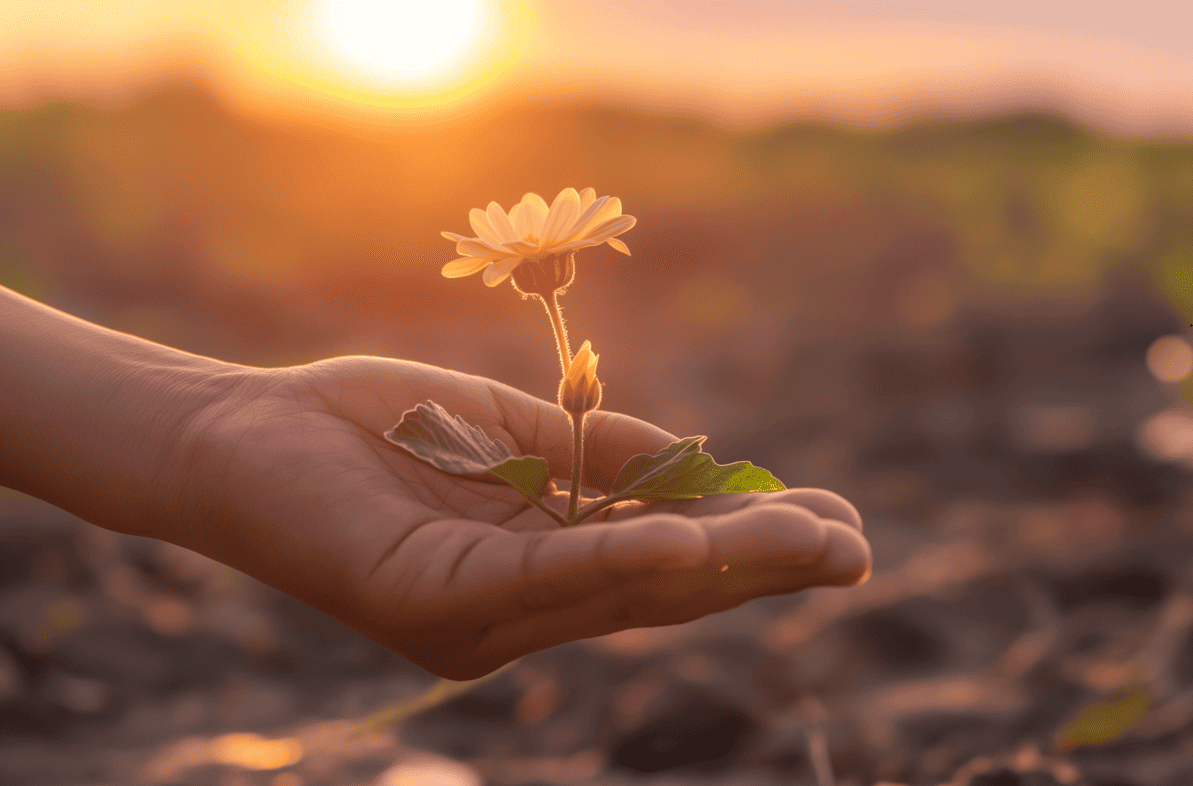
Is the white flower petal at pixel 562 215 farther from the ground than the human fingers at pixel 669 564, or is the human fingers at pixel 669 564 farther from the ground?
the white flower petal at pixel 562 215

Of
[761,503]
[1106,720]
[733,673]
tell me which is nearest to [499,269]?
[761,503]

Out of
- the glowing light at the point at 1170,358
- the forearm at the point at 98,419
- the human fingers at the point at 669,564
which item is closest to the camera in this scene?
the human fingers at the point at 669,564

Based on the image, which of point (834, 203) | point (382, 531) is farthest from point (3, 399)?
point (834, 203)

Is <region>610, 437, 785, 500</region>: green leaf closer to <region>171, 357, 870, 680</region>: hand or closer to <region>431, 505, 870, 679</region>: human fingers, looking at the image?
<region>171, 357, 870, 680</region>: hand

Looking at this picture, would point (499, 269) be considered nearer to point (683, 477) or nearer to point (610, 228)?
point (610, 228)

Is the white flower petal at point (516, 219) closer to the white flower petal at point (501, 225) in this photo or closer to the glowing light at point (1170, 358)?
the white flower petal at point (501, 225)

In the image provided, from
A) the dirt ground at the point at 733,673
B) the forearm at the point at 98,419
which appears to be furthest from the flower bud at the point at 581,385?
the dirt ground at the point at 733,673

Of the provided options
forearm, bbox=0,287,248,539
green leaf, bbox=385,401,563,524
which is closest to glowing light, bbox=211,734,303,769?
forearm, bbox=0,287,248,539

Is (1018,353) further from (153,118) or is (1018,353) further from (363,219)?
(153,118)
